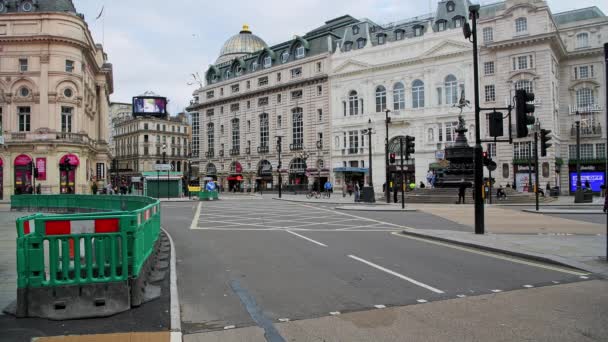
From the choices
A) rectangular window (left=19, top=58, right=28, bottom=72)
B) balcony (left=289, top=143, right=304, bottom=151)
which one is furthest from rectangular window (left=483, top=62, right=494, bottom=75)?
rectangular window (left=19, top=58, right=28, bottom=72)

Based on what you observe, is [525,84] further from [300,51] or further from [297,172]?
[300,51]

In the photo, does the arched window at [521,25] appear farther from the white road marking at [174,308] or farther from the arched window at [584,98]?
the white road marking at [174,308]

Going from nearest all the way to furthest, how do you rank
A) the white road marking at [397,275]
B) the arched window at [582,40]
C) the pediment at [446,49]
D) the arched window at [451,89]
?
the white road marking at [397,275] < the pediment at [446,49] < the arched window at [582,40] < the arched window at [451,89]

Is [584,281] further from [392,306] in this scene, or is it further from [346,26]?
[346,26]

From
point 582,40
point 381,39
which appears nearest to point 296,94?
point 381,39

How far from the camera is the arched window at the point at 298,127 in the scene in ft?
229

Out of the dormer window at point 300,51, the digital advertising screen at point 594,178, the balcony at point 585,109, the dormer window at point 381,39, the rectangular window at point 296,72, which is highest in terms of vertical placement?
the dormer window at point 300,51

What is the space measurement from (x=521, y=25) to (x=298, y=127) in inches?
1297

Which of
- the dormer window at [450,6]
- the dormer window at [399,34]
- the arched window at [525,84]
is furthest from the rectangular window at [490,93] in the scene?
the dormer window at [399,34]

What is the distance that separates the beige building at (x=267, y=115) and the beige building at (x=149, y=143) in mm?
25597

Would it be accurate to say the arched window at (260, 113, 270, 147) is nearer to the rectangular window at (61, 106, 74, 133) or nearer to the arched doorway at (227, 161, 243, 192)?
the arched doorway at (227, 161, 243, 192)

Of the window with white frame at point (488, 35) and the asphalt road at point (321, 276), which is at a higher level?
the window with white frame at point (488, 35)

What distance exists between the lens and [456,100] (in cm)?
5444

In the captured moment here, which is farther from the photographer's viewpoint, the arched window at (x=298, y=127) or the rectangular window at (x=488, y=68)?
the arched window at (x=298, y=127)
